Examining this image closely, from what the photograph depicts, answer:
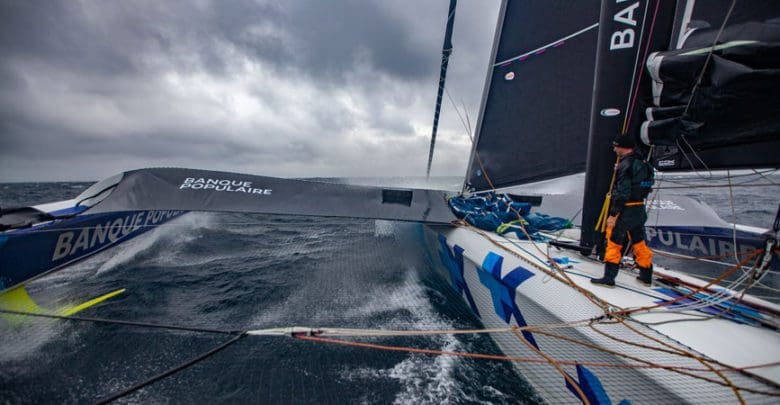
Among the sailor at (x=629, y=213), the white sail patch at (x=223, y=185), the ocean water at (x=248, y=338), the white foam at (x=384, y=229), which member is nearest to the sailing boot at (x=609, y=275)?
the sailor at (x=629, y=213)

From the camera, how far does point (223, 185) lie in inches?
124

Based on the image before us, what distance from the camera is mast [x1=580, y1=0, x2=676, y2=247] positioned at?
2127 millimetres

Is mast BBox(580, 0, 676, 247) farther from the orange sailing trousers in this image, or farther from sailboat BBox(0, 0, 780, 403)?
the orange sailing trousers

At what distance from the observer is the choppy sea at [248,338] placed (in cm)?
190

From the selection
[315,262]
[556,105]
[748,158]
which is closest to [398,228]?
[315,262]

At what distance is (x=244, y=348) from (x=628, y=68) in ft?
12.6

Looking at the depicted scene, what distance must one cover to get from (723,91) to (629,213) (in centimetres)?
83

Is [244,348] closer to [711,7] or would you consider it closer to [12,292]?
[12,292]

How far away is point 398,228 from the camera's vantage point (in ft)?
18.2

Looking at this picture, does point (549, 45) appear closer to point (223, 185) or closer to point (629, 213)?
point (629, 213)

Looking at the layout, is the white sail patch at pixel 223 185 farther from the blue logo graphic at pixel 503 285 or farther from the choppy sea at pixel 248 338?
the blue logo graphic at pixel 503 285

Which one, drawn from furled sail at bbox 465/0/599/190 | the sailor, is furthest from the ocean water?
furled sail at bbox 465/0/599/190

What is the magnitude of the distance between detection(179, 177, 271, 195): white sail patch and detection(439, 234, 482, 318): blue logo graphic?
2164 millimetres

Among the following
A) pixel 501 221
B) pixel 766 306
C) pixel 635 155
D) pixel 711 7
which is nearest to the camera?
pixel 766 306
